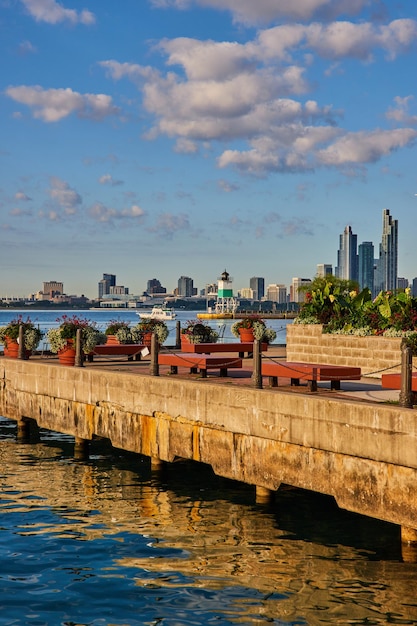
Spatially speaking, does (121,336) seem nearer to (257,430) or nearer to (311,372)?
(311,372)

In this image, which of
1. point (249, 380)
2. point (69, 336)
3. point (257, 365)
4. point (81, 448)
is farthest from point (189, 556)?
point (69, 336)

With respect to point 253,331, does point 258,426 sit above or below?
below

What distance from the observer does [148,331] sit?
3591 cm

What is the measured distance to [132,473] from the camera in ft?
71.8

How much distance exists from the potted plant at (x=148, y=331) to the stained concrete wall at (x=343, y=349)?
7494mm

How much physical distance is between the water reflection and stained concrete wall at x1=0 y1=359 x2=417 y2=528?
0.92m

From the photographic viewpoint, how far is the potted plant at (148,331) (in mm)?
35281

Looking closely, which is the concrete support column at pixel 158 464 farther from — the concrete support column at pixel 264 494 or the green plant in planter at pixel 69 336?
the green plant in planter at pixel 69 336

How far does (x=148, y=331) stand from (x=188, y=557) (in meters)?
21.7

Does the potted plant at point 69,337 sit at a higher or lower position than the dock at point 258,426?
higher

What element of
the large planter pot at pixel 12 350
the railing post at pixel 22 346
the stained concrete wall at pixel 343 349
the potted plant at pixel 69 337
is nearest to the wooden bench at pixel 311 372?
the stained concrete wall at pixel 343 349

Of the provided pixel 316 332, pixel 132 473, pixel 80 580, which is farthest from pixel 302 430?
pixel 316 332

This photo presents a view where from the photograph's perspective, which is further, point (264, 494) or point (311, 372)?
point (311, 372)

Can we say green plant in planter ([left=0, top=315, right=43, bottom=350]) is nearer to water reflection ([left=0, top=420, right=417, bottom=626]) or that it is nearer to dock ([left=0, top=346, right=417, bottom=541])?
dock ([left=0, top=346, right=417, bottom=541])
